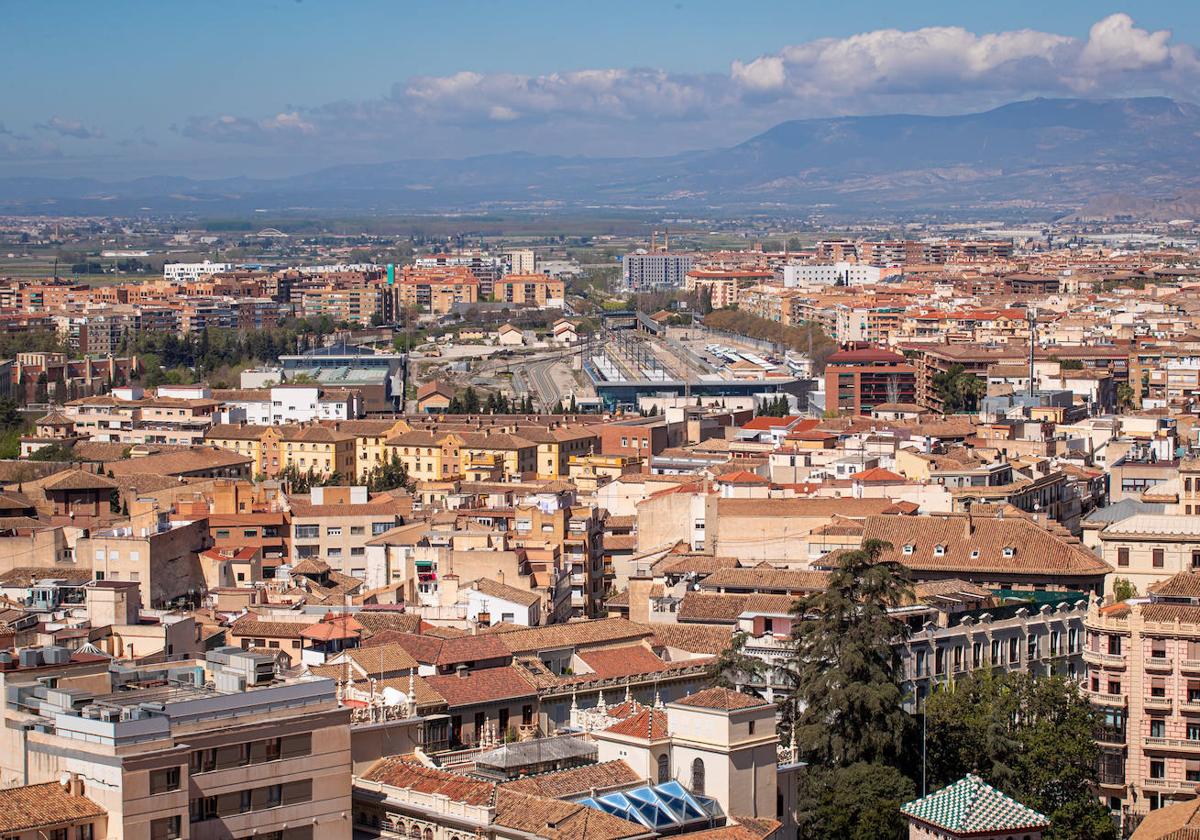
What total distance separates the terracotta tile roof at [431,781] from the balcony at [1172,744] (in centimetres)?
760

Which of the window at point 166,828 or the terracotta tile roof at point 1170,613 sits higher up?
the window at point 166,828

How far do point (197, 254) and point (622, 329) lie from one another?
3366 inches

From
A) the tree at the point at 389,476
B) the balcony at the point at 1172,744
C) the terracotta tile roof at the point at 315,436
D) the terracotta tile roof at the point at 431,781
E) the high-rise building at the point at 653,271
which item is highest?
the terracotta tile roof at the point at 431,781

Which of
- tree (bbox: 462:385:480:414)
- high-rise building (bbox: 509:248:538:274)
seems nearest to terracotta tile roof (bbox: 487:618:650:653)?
tree (bbox: 462:385:480:414)

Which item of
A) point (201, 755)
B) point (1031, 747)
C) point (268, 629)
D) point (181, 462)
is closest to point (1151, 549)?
point (1031, 747)

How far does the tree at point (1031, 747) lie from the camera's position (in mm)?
18719

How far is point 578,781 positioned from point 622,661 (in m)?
6.13

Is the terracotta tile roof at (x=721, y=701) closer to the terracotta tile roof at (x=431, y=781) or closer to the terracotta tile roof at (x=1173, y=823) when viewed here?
the terracotta tile roof at (x=431, y=781)

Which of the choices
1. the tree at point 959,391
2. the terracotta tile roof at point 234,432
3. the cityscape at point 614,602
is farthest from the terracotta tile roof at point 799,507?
the tree at point 959,391

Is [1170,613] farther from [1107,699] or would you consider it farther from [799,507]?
[799,507]

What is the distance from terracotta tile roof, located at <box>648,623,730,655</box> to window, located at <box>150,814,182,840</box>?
9.37m

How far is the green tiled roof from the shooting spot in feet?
50.0

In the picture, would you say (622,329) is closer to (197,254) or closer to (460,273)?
(460,273)

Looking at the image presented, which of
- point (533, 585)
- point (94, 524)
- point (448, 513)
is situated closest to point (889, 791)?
point (533, 585)
